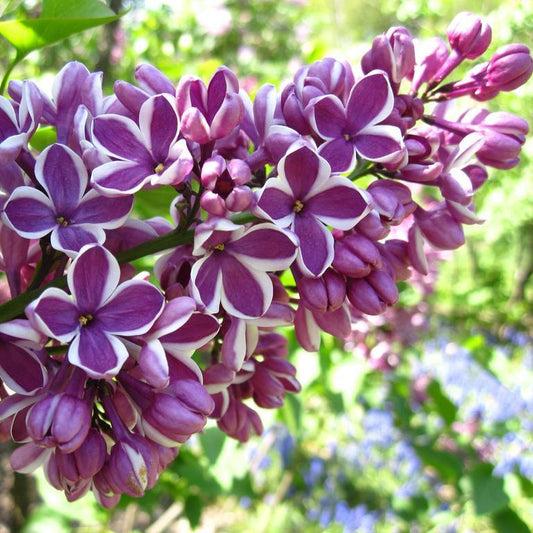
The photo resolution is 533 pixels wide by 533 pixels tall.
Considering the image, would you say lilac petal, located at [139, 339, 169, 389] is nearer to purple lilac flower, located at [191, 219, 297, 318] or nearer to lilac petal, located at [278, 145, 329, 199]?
purple lilac flower, located at [191, 219, 297, 318]

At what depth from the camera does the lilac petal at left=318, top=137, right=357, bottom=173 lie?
1.64ft

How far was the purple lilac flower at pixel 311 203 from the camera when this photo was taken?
465mm

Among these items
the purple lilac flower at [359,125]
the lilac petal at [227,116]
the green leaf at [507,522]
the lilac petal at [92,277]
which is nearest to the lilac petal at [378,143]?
the purple lilac flower at [359,125]

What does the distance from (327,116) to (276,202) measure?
0.29ft

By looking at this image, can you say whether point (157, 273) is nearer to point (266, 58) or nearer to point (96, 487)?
point (96, 487)

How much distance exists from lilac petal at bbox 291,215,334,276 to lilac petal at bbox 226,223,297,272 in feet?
0.04

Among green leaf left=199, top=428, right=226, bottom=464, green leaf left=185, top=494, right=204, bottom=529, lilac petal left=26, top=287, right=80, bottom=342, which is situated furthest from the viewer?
green leaf left=185, top=494, right=204, bottom=529

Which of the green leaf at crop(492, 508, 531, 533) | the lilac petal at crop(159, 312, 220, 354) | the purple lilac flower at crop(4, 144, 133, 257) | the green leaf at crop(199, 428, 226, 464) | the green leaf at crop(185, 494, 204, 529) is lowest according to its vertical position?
the green leaf at crop(492, 508, 531, 533)

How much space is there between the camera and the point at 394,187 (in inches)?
20.4

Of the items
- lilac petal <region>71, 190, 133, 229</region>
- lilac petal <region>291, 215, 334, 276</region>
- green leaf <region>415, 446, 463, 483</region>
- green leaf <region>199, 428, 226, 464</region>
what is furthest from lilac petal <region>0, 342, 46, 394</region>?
green leaf <region>415, 446, 463, 483</region>

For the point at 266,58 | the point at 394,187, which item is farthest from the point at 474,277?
the point at 394,187

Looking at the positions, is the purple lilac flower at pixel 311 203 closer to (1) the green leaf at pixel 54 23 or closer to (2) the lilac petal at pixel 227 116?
(2) the lilac petal at pixel 227 116

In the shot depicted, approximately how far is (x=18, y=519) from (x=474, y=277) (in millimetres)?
8264

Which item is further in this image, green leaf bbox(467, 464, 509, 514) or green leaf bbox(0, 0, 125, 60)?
green leaf bbox(467, 464, 509, 514)
